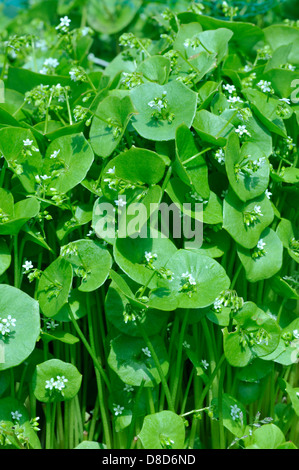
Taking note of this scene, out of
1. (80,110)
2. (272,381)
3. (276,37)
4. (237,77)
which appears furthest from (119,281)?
(276,37)

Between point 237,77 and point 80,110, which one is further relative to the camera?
point 237,77

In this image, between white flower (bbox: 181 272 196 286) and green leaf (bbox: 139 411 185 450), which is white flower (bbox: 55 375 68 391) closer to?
green leaf (bbox: 139 411 185 450)

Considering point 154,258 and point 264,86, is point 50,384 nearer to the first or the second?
point 154,258

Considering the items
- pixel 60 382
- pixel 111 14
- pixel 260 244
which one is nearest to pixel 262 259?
pixel 260 244

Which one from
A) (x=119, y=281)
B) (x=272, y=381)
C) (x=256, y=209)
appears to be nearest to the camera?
(x=119, y=281)

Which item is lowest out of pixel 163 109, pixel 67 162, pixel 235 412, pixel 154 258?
pixel 235 412

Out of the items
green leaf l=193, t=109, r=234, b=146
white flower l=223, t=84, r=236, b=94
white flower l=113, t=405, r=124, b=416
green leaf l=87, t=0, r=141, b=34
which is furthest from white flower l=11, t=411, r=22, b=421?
green leaf l=87, t=0, r=141, b=34

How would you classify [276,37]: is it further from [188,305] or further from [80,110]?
[188,305]
